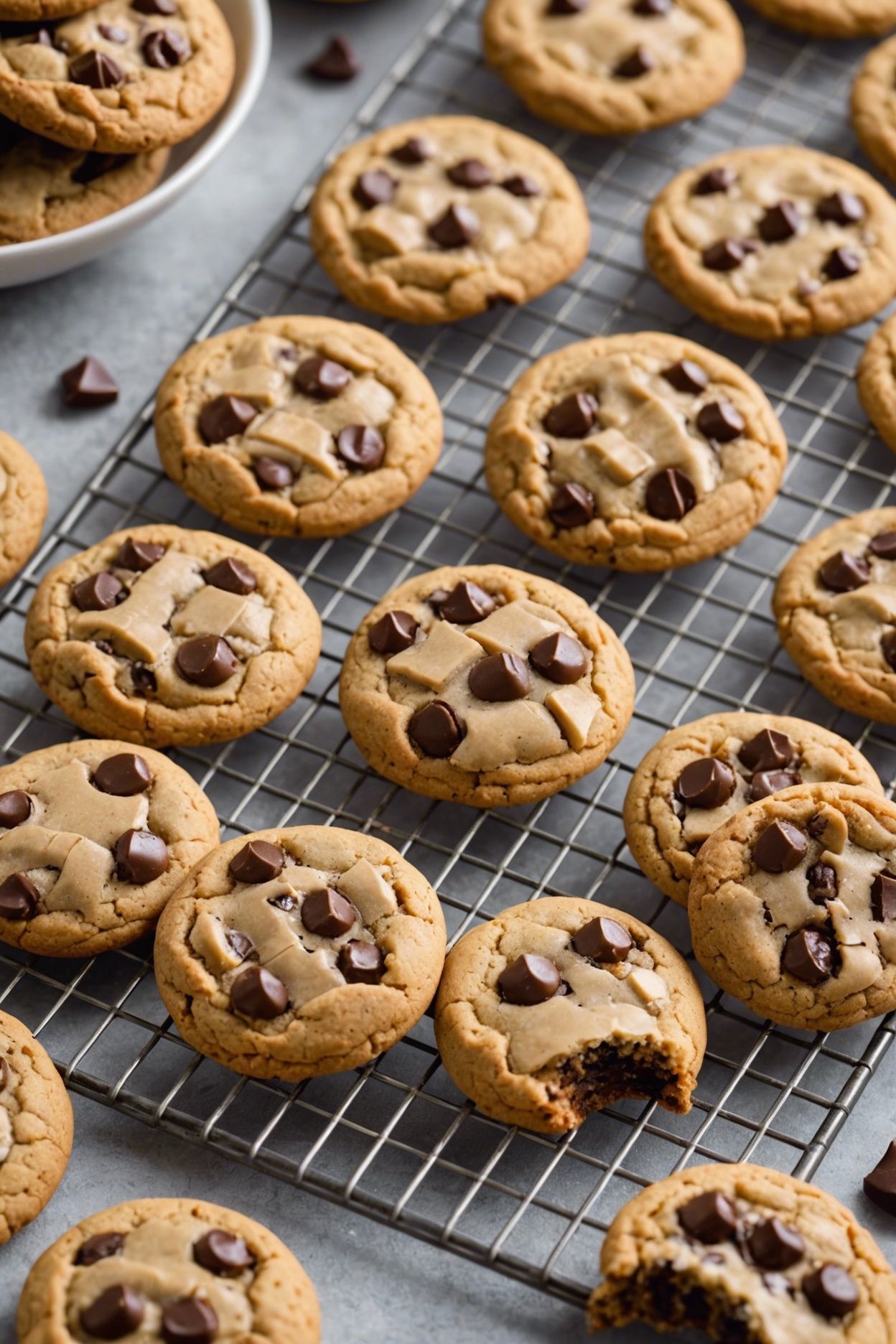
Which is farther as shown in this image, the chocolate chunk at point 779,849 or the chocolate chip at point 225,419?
the chocolate chip at point 225,419

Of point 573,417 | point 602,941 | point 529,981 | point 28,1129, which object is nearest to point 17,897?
point 28,1129

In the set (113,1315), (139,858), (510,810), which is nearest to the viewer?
(113,1315)

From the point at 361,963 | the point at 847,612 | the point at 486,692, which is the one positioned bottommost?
the point at 361,963

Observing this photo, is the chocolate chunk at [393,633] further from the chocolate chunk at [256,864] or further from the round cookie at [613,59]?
the round cookie at [613,59]

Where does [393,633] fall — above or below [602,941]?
above

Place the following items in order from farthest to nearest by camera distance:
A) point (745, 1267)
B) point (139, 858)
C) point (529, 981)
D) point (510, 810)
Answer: point (510, 810), point (139, 858), point (529, 981), point (745, 1267)

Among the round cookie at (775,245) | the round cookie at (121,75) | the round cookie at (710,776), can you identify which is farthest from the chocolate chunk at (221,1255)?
the round cookie at (775,245)

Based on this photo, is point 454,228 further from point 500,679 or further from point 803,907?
point 803,907

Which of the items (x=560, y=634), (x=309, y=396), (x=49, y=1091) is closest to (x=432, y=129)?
(x=309, y=396)
